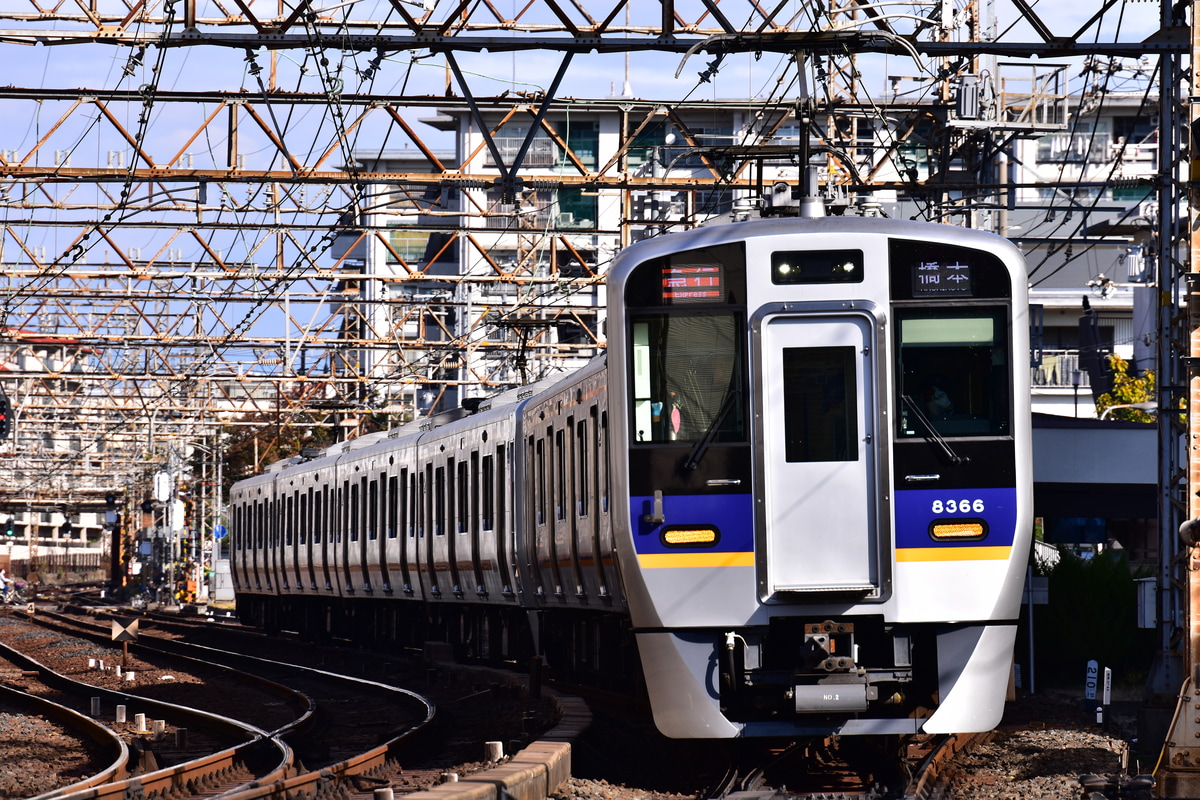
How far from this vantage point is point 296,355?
127ft

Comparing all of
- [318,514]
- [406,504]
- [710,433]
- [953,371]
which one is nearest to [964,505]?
[953,371]

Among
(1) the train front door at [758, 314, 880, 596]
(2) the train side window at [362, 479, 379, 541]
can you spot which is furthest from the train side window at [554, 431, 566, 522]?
(2) the train side window at [362, 479, 379, 541]

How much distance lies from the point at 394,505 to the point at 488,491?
467 cm

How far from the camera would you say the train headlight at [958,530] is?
30.9ft

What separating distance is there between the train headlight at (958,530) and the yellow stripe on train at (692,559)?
973 millimetres

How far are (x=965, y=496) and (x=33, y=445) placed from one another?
57.4m

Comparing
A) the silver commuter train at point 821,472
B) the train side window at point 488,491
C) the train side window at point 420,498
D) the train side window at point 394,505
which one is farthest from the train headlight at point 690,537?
the train side window at point 394,505

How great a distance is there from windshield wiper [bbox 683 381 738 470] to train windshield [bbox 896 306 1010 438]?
34.3 inches

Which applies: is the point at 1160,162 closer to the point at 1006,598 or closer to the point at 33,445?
the point at 1006,598

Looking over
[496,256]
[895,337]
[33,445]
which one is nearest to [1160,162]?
[895,337]

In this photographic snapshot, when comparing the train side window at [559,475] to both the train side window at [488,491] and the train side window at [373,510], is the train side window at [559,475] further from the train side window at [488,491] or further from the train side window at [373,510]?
the train side window at [373,510]

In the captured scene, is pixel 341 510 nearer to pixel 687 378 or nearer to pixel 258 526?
pixel 258 526

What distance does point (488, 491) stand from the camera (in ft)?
56.3

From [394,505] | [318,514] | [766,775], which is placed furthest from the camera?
Result: [318,514]
